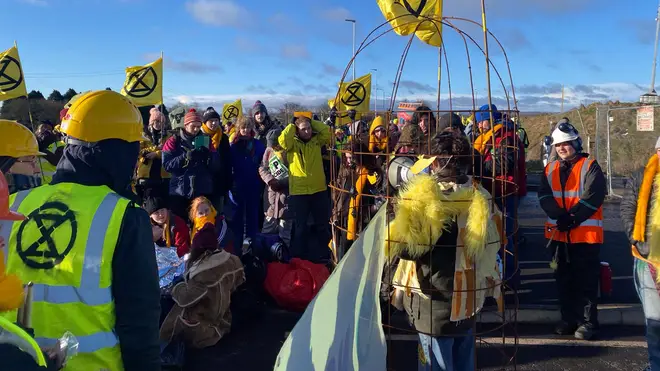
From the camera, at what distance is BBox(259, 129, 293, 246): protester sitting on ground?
674 centimetres

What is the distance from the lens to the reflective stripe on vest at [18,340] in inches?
52.8

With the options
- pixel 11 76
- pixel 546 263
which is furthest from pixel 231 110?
pixel 546 263

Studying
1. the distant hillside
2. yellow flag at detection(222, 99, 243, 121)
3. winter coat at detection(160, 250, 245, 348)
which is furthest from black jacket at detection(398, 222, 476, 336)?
the distant hillside

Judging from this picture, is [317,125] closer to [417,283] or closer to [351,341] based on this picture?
[417,283]

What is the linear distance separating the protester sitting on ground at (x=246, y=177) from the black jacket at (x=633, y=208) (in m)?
4.75

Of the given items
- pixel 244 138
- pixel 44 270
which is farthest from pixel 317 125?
pixel 44 270

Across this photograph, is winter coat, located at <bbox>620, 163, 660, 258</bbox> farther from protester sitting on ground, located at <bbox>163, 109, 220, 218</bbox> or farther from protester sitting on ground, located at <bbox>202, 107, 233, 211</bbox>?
protester sitting on ground, located at <bbox>202, 107, 233, 211</bbox>

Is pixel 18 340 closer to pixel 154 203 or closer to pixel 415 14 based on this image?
pixel 415 14

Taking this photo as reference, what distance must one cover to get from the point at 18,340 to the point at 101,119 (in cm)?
94

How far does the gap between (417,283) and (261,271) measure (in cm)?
253

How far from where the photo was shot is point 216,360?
4215mm

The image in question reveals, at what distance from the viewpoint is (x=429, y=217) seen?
2709mm

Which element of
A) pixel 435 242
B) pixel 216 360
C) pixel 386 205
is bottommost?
pixel 216 360

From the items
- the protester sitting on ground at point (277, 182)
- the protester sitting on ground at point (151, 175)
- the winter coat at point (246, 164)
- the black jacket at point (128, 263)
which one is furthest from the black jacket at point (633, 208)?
the protester sitting on ground at point (151, 175)
